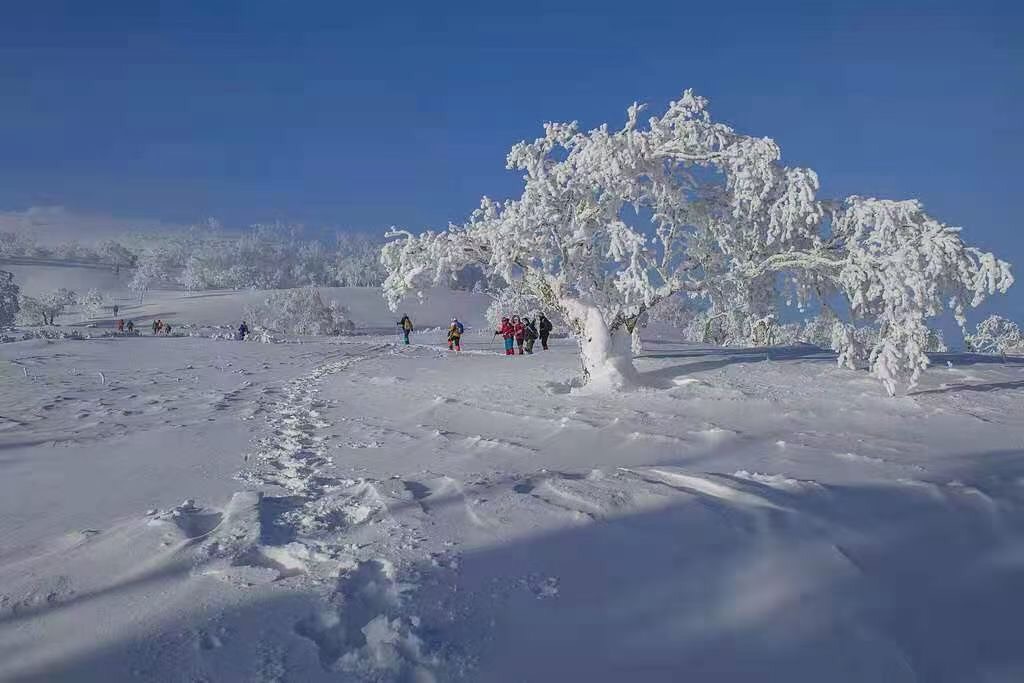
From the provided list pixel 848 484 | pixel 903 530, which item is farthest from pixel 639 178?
pixel 903 530

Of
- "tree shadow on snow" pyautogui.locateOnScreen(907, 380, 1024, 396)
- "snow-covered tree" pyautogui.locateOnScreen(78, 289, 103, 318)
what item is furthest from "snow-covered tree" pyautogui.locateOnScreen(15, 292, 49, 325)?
"tree shadow on snow" pyautogui.locateOnScreen(907, 380, 1024, 396)

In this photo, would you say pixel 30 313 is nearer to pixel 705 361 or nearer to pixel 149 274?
pixel 149 274

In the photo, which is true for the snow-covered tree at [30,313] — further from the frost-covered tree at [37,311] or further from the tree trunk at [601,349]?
the tree trunk at [601,349]

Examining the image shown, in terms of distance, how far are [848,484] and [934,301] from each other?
7005mm

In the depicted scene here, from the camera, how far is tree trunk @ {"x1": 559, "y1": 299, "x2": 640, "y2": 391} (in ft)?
42.1

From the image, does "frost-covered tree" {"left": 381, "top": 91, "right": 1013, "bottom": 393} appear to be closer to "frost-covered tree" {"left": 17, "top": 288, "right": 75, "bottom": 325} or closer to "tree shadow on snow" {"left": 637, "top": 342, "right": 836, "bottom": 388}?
"tree shadow on snow" {"left": 637, "top": 342, "right": 836, "bottom": 388}

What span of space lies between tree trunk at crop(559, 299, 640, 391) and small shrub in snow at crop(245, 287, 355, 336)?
1449 inches

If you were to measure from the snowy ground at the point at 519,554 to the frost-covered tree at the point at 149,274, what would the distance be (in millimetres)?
88484

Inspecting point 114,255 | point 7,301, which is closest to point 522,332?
point 7,301

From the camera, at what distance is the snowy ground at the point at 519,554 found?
9.18ft

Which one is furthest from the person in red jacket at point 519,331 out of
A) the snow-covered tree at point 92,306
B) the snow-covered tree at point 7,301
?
the snow-covered tree at point 92,306

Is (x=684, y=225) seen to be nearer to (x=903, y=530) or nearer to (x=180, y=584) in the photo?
(x=903, y=530)

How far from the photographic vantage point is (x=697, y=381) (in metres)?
12.6

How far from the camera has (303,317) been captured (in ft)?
157
